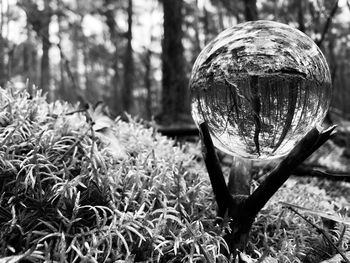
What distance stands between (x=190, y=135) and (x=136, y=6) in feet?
33.4

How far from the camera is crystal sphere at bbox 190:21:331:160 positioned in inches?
59.4

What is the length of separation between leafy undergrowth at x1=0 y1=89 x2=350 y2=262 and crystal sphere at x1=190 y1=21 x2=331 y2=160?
41cm

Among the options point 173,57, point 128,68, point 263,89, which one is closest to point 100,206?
point 263,89

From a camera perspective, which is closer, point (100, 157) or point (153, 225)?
point (153, 225)

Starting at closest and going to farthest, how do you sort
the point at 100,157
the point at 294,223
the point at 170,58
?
the point at 100,157, the point at 294,223, the point at 170,58

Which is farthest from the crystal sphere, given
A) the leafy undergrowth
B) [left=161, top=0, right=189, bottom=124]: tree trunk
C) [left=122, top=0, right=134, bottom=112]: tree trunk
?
[left=122, top=0, right=134, bottom=112]: tree trunk

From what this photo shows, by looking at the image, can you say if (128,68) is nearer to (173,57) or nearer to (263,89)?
(173,57)

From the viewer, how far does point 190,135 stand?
137 inches

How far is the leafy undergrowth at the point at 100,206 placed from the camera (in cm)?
135

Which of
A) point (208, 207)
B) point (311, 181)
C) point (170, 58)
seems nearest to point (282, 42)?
point (208, 207)

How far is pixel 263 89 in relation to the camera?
1.51 m

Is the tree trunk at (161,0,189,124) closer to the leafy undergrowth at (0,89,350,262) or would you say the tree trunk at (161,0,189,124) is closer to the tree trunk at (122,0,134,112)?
the leafy undergrowth at (0,89,350,262)

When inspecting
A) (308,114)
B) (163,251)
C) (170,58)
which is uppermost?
(170,58)

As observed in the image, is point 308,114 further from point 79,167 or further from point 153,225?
point 79,167
